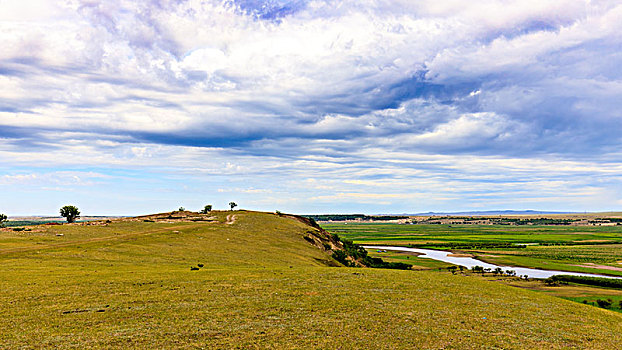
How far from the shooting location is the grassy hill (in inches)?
722

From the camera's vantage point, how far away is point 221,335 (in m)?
18.6

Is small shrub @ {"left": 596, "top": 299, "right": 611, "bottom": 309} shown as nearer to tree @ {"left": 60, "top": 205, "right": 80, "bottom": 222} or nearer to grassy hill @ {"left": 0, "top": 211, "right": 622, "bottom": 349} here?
grassy hill @ {"left": 0, "top": 211, "right": 622, "bottom": 349}

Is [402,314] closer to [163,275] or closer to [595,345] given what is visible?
[595,345]

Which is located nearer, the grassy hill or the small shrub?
the grassy hill

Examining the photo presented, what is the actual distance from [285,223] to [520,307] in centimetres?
8105

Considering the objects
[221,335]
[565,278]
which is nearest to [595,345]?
[221,335]

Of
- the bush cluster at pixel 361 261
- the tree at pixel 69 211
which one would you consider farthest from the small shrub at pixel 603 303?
the tree at pixel 69 211

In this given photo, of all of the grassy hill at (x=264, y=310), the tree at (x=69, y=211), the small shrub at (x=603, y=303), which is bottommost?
the small shrub at (x=603, y=303)

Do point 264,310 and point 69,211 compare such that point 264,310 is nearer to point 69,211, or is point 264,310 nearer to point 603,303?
point 603,303

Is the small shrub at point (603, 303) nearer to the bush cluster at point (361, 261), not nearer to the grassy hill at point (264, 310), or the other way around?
the grassy hill at point (264, 310)

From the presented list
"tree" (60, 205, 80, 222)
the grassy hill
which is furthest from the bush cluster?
"tree" (60, 205, 80, 222)

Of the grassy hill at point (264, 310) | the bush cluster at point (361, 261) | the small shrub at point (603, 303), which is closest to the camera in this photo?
the grassy hill at point (264, 310)

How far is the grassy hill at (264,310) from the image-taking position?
1833 centimetres

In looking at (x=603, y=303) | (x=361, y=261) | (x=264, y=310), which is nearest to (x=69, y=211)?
(x=361, y=261)
